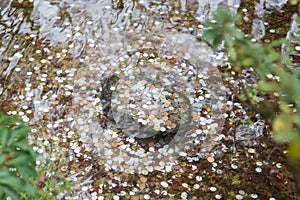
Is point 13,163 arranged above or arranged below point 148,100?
above

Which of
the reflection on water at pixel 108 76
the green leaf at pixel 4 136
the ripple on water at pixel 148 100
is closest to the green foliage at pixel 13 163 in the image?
the green leaf at pixel 4 136

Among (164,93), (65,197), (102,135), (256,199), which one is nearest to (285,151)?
(256,199)

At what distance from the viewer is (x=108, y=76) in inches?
161

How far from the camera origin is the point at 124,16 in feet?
15.4

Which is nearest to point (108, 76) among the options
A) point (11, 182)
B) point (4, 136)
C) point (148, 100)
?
point (148, 100)

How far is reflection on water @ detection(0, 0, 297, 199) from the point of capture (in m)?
3.47

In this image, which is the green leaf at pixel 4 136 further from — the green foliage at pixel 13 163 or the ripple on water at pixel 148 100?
the ripple on water at pixel 148 100

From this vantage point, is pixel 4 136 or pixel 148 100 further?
pixel 148 100

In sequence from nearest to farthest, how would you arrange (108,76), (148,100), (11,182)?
(11,182), (148,100), (108,76)

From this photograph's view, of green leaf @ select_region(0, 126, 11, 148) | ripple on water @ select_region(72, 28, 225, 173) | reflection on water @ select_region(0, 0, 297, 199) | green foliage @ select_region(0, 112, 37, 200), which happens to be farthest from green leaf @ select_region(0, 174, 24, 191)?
ripple on water @ select_region(72, 28, 225, 173)

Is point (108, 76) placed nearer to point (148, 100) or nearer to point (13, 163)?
point (148, 100)

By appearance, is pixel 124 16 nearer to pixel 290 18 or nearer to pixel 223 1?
pixel 223 1

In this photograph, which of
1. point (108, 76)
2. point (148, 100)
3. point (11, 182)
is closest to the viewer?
point (11, 182)

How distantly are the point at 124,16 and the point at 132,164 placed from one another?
1.85 m
